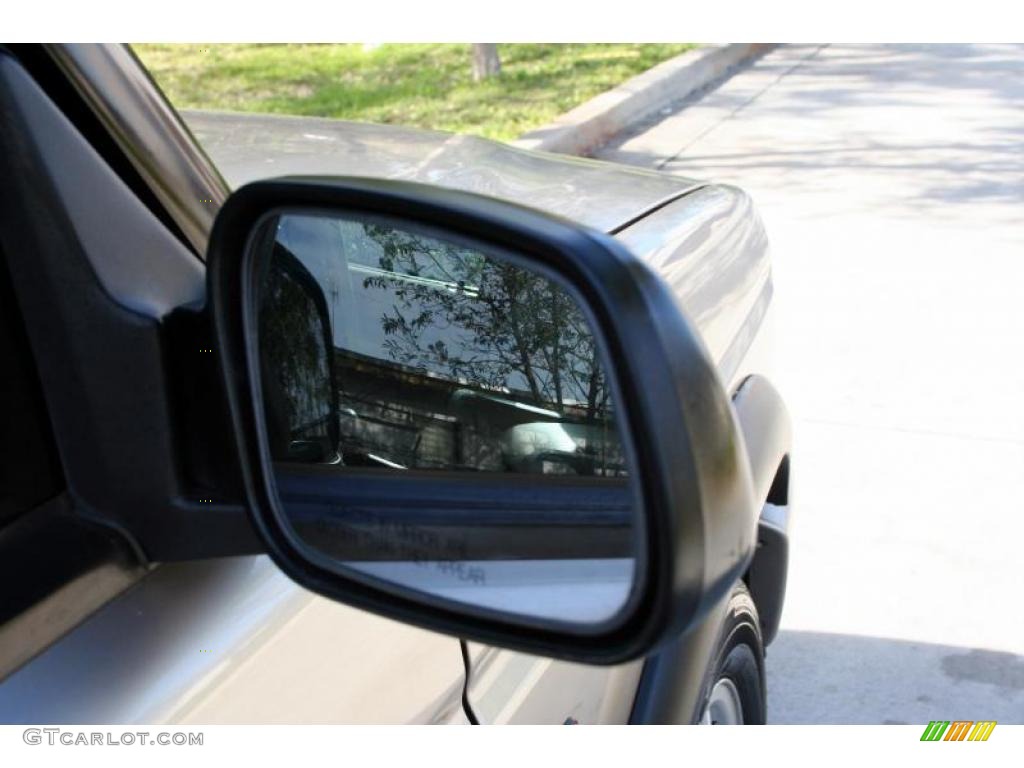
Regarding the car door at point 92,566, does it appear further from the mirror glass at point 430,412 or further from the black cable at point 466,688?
the black cable at point 466,688

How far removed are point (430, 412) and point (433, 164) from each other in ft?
4.21

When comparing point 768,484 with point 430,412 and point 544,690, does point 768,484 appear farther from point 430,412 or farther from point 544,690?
point 430,412

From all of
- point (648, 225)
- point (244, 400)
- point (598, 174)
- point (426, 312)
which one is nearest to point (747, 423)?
point (648, 225)

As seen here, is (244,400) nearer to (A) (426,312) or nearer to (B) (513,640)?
(A) (426,312)

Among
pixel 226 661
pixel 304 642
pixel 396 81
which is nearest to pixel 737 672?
pixel 304 642

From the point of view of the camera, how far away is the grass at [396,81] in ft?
29.9

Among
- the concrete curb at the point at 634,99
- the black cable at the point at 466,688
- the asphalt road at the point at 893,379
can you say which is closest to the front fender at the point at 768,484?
the asphalt road at the point at 893,379

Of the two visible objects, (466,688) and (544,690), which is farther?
(544,690)

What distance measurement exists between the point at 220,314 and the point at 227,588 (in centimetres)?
31

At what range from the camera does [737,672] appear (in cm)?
274

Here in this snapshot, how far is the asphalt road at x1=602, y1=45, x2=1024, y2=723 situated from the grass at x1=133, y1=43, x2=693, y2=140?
3.02ft

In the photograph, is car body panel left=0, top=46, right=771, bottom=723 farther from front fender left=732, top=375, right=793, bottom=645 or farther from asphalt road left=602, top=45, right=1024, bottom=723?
asphalt road left=602, top=45, right=1024, bottom=723
